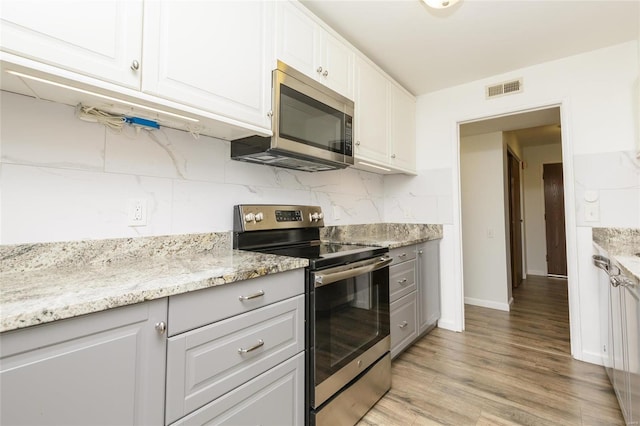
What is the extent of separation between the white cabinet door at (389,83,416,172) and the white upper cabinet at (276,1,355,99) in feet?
2.34

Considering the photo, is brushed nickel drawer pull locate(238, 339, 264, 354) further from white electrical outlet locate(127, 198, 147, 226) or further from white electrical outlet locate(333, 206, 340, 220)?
white electrical outlet locate(333, 206, 340, 220)

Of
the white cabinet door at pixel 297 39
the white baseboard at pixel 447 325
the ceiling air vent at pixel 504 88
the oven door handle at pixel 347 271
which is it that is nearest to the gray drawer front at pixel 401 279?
the oven door handle at pixel 347 271

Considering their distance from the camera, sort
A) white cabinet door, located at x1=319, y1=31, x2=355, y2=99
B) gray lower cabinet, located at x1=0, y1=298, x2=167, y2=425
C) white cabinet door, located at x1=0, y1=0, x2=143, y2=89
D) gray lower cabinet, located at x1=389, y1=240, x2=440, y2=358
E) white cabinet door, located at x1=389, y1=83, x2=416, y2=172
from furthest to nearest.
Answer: white cabinet door, located at x1=389, y1=83, x2=416, y2=172
gray lower cabinet, located at x1=389, y1=240, x2=440, y2=358
white cabinet door, located at x1=319, y1=31, x2=355, y2=99
white cabinet door, located at x1=0, y1=0, x2=143, y2=89
gray lower cabinet, located at x1=0, y1=298, x2=167, y2=425

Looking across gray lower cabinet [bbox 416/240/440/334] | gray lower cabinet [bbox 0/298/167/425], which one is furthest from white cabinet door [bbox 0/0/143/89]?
gray lower cabinet [bbox 416/240/440/334]

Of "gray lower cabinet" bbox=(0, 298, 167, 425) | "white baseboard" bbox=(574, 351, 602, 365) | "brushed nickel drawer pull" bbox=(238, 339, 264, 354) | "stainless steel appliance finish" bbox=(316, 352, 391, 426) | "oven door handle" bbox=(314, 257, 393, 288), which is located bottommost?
"white baseboard" bbox=(574, 351, 602, 365)

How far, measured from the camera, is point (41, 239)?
1.10 m

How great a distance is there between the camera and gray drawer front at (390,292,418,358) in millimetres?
2112

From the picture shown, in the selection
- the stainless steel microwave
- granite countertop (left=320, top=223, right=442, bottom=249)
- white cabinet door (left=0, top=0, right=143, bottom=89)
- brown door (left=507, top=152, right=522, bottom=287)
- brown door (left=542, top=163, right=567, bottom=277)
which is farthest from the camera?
brown door (left=542, top=163, right=567, bottom=277)

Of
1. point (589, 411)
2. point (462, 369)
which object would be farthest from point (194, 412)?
point (589, 411)

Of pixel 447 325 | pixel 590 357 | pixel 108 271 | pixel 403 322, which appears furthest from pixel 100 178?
pixel 590 357

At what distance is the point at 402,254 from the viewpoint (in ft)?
7.38

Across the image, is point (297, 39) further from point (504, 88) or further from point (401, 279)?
point (504, 88)

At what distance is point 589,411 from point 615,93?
86.0 inches

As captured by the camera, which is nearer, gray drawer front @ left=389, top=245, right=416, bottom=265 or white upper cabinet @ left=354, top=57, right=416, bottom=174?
gray drawer front @ left=389, top=245, right=416, bottom=265
